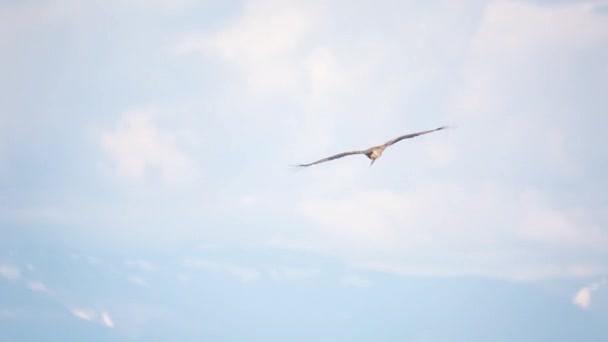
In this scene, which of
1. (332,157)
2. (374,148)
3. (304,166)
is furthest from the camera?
(374,148)

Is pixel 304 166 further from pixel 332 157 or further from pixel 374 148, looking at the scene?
pixel 374 148

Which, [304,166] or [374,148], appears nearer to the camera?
[304,166]

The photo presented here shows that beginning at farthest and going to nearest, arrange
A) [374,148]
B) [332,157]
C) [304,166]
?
[374,148] < [332,157] < [304,166]

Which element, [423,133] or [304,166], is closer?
[304,166]

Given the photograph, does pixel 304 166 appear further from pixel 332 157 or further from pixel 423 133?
pixel 423 133

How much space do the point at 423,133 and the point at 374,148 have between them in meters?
3.10

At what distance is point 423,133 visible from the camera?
38.5 metres

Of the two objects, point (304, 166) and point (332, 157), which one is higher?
point (332, 157)

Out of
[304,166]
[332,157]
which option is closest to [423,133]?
[332,157]

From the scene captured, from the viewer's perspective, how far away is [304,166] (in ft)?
101

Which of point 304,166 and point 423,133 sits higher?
point 423,133

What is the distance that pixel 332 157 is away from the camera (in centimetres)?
3672

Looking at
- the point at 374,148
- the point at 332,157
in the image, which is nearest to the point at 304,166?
the point at 332,157

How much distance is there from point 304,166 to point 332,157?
603 cm
